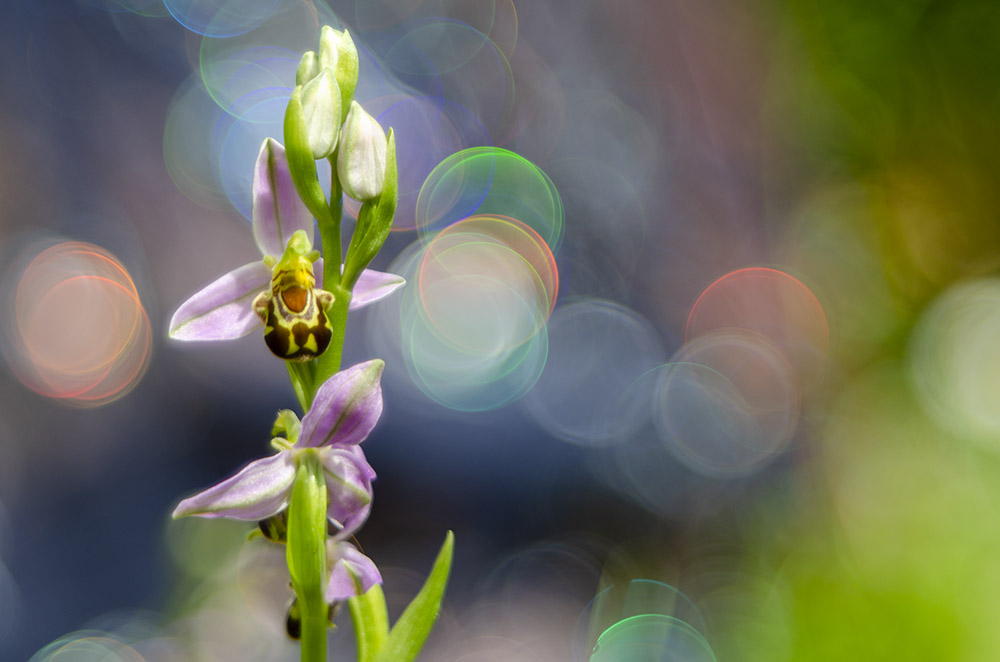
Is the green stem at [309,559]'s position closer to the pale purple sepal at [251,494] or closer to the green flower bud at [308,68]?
the pale purple sepal at [251,494]

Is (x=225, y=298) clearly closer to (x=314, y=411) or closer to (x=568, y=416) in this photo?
(x=314, y=411)

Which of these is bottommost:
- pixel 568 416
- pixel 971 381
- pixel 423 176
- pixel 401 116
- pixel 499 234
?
pixel 568 416

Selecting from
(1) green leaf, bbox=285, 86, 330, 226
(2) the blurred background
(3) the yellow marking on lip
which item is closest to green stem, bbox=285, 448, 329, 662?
(3) the yellow marking on lip

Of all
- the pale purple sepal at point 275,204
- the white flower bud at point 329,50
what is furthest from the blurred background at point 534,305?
the white flower bud at point 329,50

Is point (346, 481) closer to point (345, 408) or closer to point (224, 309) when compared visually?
point (345, 408)

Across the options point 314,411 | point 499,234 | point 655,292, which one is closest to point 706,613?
point 655,292

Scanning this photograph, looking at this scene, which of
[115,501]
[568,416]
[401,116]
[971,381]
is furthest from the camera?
[401,116]
